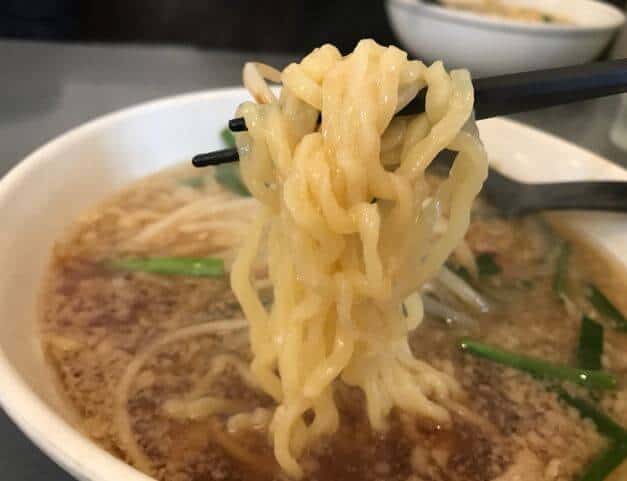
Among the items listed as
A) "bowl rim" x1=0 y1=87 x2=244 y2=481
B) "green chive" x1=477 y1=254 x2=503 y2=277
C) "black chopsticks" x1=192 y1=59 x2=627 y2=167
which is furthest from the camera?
"green chive" x1=477 y1=254 x2=503 y2=277

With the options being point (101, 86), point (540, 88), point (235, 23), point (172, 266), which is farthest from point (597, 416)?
point (235, 23)

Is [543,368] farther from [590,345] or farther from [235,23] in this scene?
[235,23]

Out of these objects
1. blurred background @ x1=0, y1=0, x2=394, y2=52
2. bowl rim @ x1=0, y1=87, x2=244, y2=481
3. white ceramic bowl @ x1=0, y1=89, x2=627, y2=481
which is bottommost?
blurred background @ x1=0, y1=0, x2=394, y2=52

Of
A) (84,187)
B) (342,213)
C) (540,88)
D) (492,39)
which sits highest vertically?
(540,88)

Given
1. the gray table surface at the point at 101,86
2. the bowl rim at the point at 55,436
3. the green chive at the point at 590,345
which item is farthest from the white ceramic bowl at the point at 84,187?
the gray table surface at the point at 101,86

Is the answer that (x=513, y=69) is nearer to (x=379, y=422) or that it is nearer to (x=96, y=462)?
(x=379, y=422)

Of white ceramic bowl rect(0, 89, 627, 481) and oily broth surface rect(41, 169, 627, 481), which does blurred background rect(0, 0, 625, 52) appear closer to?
white ceramic bowl rect(0, 89, 627, 481)

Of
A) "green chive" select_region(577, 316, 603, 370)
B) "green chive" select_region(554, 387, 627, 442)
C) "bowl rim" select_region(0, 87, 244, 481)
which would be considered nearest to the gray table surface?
"green chive" select_region(577, 316, 603, 370)
